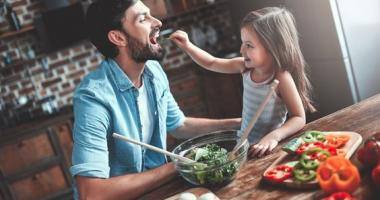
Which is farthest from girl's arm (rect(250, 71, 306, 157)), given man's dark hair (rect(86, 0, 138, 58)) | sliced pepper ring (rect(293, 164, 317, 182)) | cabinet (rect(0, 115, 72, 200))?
cabinet (rect(0, 115, 72, 200))

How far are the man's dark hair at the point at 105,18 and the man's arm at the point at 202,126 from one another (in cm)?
52

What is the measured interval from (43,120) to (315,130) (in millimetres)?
2843

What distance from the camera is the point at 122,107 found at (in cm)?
171

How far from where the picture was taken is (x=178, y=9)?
4.37 meters

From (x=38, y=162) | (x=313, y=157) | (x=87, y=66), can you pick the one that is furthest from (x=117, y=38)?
(x=87, y=66)

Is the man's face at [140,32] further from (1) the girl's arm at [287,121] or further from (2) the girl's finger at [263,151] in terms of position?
(2) the girl's finger at [263,151]

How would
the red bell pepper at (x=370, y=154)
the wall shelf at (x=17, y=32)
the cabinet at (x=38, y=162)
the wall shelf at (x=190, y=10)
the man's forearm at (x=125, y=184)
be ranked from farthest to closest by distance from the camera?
the wall shelf at (x=190, y=10) < the wall shelf at (x=17, y=32) < the cabinet at (x=38, y=162) < the man's forearm at (x=125, y=184) < the red bell pepper at (x=370, y=154)

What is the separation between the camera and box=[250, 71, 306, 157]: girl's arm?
1.39 metres

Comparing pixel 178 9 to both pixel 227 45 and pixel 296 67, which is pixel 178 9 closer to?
pixel 227 45

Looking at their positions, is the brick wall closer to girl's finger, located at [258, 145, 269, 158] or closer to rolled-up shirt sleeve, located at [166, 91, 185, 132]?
rolled-up shirt sleeve, located at [166, 91, 185, 132]

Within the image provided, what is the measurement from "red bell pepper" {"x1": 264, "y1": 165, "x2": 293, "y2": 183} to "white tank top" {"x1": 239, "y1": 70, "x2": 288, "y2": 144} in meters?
0.60

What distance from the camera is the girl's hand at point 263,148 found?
138 cm

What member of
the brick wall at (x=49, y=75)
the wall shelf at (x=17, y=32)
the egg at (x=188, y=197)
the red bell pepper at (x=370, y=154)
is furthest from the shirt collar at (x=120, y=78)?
the wall shelf at (x=17, y=32)

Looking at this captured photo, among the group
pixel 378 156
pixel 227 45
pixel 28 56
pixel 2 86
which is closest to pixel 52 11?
pixel 28 56
